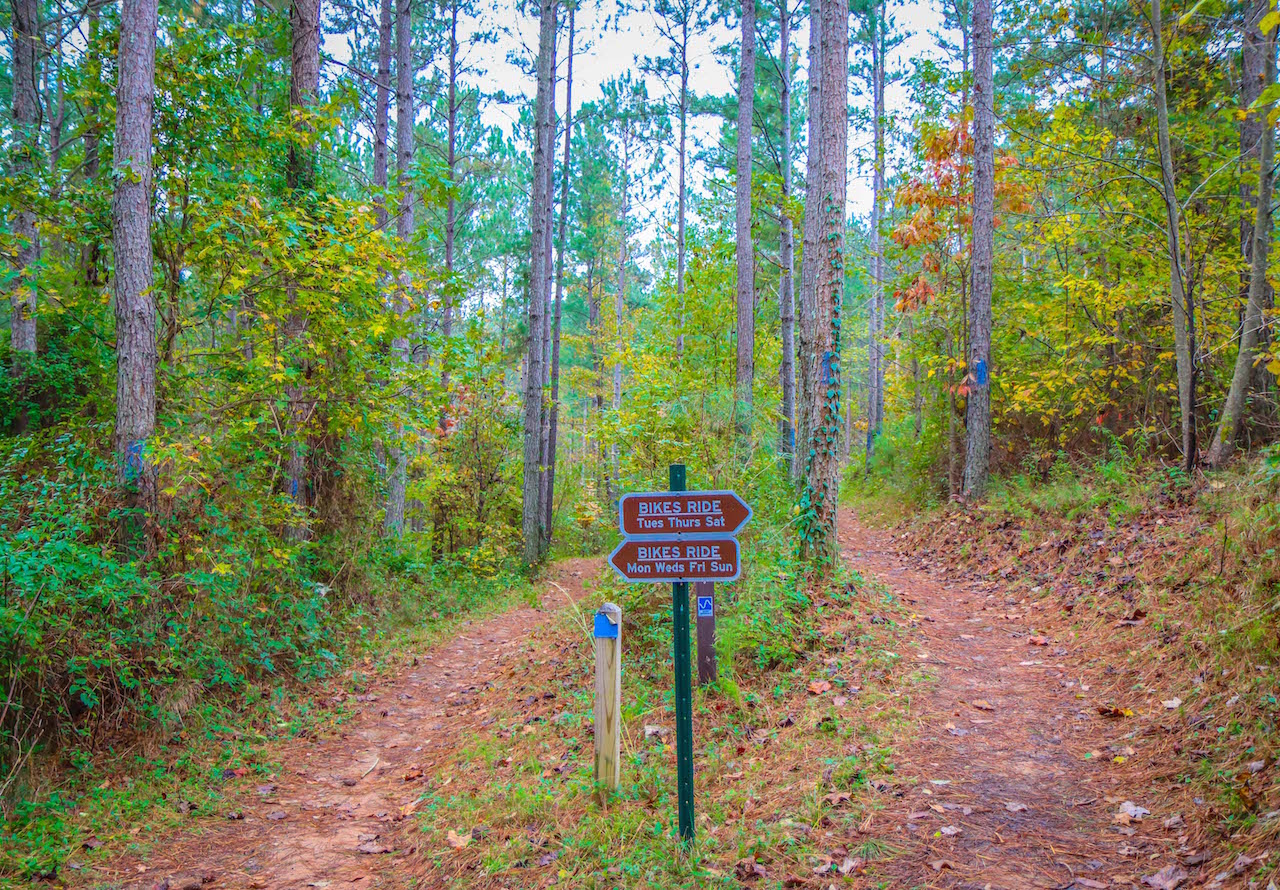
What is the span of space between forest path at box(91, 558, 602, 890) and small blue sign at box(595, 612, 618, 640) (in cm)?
181

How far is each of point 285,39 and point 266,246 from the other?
448 cm

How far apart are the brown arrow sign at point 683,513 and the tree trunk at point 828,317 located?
394cm

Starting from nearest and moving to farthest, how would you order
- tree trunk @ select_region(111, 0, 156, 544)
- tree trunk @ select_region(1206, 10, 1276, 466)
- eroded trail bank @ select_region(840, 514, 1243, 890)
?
eroded trail bank @ select_region(840, 514, 1243, 890) → tree trunk @ select_region(111, 0, 156, 544) → tree trunk @ select_region(1206, 10, 1276, 466)

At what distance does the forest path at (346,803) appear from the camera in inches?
162

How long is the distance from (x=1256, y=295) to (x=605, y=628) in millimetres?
7980

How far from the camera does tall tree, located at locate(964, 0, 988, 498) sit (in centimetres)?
1116

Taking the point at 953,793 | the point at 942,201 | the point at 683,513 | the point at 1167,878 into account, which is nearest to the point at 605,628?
the point at 683,513

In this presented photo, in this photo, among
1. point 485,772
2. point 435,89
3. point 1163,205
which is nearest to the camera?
point 485,772

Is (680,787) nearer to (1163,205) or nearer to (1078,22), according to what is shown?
(1163,205)

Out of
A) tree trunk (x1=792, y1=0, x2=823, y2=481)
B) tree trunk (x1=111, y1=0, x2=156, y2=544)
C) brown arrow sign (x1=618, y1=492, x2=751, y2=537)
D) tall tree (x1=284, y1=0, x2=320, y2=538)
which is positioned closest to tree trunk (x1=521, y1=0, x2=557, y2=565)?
tree trunk (x1=792, y1=0, x2=823, y2=481)

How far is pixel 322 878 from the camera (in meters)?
4.10

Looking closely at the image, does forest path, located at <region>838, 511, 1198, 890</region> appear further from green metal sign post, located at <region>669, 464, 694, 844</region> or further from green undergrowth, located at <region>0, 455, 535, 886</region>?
green undergrowth, located at <region>0, 455, 535, 886</region>

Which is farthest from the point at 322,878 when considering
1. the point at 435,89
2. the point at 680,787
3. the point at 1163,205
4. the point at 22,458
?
the point at 435,89

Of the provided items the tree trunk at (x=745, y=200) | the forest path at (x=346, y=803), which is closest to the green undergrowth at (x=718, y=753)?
the forest path at (x=346, y=803)
